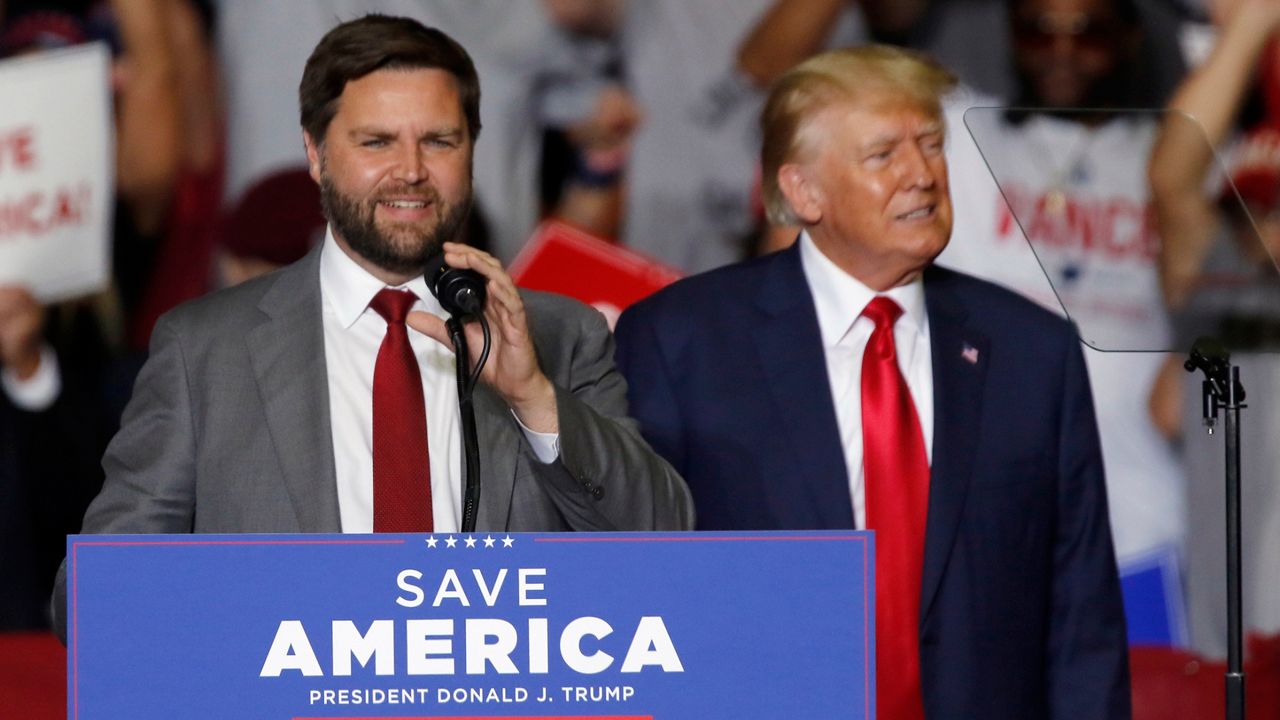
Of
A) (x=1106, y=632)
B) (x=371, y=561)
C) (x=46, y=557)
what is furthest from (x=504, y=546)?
(x=46, y=557)

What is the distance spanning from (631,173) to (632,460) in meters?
2.55

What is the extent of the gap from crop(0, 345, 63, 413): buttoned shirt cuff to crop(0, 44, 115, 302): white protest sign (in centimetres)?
15

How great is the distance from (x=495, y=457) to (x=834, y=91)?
2.61 feet

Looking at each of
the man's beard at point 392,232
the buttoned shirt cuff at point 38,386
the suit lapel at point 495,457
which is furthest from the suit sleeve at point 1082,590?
the buttoned shirt cuff at point 38,386

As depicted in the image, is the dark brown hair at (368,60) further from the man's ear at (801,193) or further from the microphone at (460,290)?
the man's ear at (801,193)

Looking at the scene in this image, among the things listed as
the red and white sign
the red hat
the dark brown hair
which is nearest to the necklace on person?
the dark brown hair

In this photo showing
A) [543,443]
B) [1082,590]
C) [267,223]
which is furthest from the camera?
[267,223]

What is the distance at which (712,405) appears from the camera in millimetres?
2459

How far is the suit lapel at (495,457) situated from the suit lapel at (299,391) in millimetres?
180

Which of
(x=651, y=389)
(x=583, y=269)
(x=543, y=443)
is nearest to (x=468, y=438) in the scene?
(x=543, y=443)

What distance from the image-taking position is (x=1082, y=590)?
249 centimetres

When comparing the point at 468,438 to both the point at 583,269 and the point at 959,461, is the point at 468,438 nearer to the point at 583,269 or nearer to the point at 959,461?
the point at 959,461

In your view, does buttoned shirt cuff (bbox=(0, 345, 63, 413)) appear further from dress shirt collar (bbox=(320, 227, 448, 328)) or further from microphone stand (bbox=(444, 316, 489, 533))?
microphone stand (bbox=(444, 316, 489, 533))

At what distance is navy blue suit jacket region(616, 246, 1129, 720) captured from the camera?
7.86 feet
